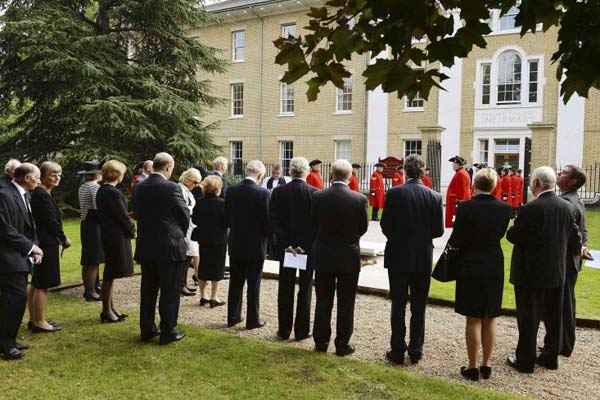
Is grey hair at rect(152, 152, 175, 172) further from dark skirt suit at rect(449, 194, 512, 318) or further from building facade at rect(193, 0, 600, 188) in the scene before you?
building facade at rect(193, 0, 600, 188)

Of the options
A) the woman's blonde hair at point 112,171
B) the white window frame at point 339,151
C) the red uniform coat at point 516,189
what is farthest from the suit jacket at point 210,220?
the white window frame at point 339,151

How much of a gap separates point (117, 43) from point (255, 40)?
13650mm

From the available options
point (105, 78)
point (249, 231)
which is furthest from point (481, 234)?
point (105, 78)

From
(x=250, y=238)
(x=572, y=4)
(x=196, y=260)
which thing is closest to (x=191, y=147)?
(x=196, y=260)

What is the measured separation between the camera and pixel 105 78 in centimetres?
1867

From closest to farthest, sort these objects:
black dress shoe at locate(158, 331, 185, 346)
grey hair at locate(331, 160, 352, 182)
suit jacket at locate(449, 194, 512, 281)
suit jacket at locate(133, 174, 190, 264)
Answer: suit jacket at locate(449, 194, 512, 281), grey hair at locate(331, 160, 352, 182), suit jacket at locate(133, 174, 190, 264), black dress shoe at locate(158, 331, 185, 346)

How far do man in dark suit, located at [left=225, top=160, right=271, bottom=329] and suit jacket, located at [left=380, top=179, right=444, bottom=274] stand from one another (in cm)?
162

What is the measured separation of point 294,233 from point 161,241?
4.58ft

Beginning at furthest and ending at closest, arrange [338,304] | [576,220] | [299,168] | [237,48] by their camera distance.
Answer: [237,48] → [299,168] → [338,304] → [576,220]

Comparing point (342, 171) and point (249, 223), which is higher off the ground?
point (342, 171)

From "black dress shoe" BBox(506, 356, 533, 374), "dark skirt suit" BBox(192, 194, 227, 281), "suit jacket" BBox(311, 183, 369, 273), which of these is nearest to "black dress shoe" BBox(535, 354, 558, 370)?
"black dress shoe" BBox(506, 356, 533, 374)

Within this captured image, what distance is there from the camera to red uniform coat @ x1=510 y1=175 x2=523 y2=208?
1848 centimetres

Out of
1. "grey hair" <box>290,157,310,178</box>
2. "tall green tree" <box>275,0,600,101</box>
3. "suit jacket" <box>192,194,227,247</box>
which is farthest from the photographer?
"suit jacket" <box>192,194,227,247</box>

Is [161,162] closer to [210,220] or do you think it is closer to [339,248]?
[210,220]
